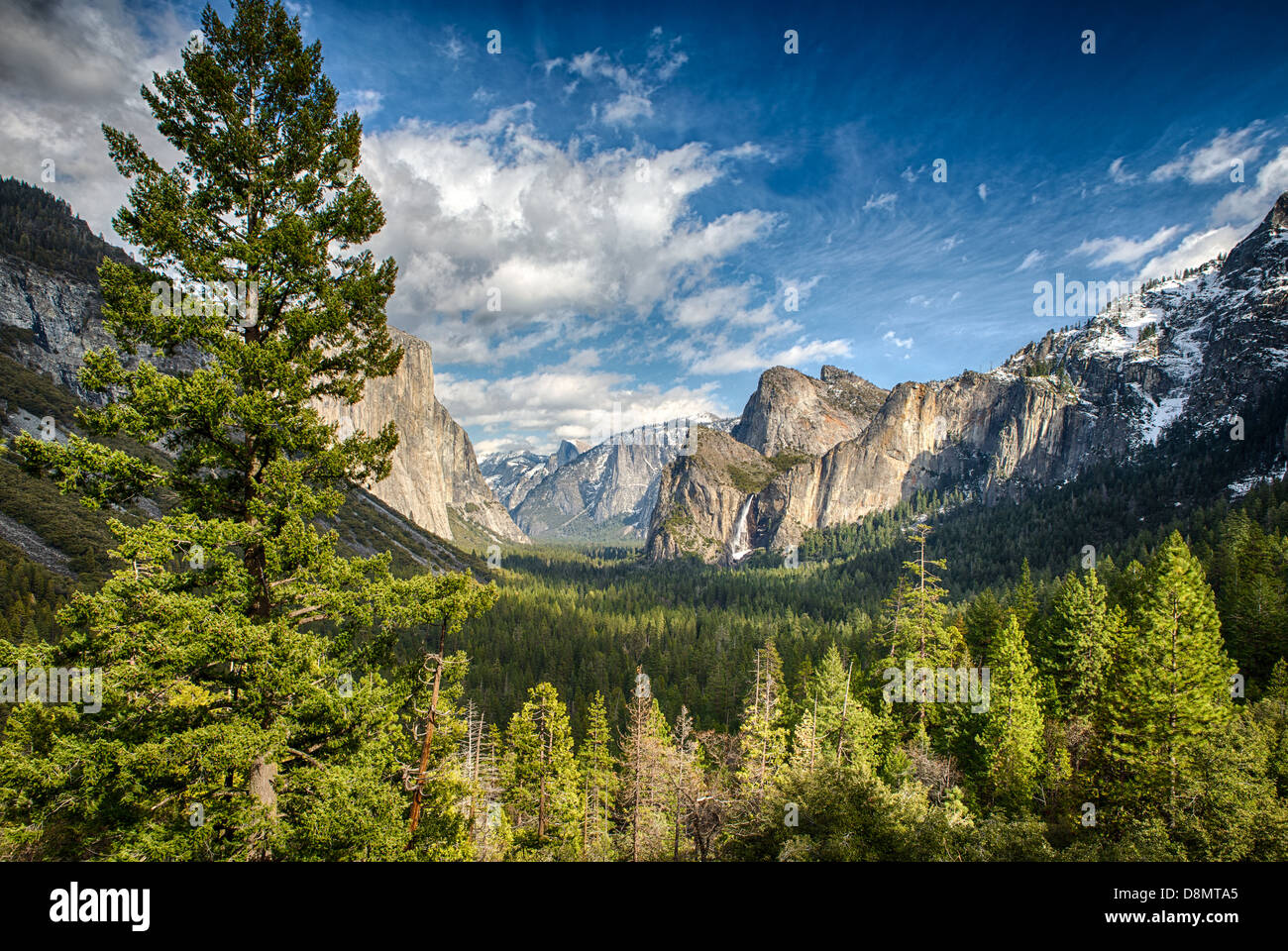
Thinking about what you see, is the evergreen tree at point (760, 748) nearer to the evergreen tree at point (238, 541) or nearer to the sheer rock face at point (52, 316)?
the evergreen tree at point (238, 541)

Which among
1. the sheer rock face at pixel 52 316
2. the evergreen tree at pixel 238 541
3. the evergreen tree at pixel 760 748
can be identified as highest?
the sheer rock face at pixel 52 316

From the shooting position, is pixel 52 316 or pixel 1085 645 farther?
pixel 52 316

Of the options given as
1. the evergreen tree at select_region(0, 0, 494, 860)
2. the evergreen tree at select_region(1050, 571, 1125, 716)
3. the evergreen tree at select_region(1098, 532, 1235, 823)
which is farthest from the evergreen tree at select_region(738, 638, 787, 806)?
the evergreen tree at select_region(0, 0, 494, 860)

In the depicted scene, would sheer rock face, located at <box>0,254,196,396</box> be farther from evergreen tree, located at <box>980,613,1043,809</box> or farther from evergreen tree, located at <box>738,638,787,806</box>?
evergreen tree, located at <box>980,613,1043,809</box>

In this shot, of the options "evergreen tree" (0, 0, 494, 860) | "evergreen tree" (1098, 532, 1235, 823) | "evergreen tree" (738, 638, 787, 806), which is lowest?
"evergreen tree" (738, 638, 787, 806)

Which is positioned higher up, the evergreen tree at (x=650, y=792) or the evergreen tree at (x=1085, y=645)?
the evergreen tree at (x=1085, y=645)

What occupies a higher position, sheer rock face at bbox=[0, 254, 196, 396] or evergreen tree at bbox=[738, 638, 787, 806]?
sheer rock face at bbox=[0, 254, 196, 396]

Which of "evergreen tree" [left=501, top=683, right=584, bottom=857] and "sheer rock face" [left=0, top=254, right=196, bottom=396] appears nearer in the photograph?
"evergreen tree" [left=501, top=683, right=584, bottom=857]

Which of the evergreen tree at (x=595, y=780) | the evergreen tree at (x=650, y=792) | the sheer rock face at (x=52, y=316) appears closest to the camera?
the evergreen tree at (x=650, y=792)

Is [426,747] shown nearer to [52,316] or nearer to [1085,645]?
[1085,645]

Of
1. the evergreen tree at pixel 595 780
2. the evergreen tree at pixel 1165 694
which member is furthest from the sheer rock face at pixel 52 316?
the evergreen tree at pixel 1165 694

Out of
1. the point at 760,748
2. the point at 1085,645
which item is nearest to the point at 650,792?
the point at 760,748
